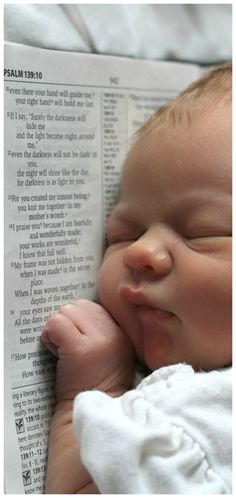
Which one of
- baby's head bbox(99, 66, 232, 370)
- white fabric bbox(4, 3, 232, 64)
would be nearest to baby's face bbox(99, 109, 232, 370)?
baby's head bbox(99, 66, 232, 370)

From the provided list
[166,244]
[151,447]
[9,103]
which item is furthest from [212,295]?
[9,103]

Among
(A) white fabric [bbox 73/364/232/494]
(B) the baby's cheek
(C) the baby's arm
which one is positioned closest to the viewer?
(A) white fabric [bbox 73/364/232/494]

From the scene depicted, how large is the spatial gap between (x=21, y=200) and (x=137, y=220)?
153mm

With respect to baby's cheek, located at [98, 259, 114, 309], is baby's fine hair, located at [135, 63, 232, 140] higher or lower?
higher

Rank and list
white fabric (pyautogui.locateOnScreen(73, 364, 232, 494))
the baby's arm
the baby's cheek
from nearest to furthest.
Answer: white fabric (pyautogui.locateOnScreen(73, 364, 232, 494)), the baby's arm, the baby's cheek

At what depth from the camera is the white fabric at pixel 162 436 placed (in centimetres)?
73


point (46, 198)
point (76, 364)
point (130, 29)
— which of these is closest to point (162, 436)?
point (76, 364)

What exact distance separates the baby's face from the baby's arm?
0.03m

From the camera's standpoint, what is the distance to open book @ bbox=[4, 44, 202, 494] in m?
0.86

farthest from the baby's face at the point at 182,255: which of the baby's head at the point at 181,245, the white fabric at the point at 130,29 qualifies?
the white fabric at the point at 130,29

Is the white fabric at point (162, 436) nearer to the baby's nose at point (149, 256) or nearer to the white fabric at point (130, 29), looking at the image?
the baby's nose at point (149, 256)

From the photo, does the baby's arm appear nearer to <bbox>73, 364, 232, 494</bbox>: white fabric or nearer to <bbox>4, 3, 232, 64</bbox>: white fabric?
<bbox>73, 364, 232, 494</bbox>: white fabric

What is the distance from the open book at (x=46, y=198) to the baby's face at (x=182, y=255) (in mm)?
76

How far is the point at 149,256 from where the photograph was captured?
862 mm
